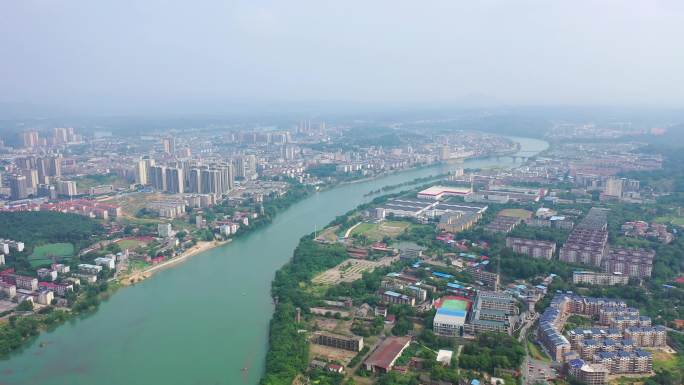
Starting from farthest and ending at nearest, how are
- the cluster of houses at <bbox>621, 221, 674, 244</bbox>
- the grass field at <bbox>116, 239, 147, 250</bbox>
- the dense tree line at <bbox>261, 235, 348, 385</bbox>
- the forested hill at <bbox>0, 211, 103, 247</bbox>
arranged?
1. the forested hill at <bbox>0, 211, 103, 247</bbox>
2. the grass field at <bbox>116, 239, 147, 250</bbox>
3. the cluster of houses at <bbox>621, 221, 674, 244</bbox>
4. the dense tree line at <bbox>261, 235, 348, 385</bbox>

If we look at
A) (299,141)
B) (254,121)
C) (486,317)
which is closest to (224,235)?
(486,317)

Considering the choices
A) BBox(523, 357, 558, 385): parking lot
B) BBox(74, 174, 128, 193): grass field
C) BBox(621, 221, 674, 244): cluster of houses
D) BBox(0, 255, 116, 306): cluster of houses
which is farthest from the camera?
BBox(74, 174, 128, 193): grass field

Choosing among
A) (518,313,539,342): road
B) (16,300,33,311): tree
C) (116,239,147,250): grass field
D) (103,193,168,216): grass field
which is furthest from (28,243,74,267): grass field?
(518,313,539,342): road

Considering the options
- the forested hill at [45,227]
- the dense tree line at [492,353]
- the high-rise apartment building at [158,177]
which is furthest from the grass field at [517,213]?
the high-rise apartment building at [158,177]

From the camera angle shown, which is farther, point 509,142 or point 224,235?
point 509,142

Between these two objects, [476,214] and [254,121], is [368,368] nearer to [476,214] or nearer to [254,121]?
[476,214]

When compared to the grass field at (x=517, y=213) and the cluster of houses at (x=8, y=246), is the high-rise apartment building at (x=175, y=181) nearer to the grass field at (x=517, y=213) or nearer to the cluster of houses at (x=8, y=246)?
the cluster of houses at (x=8, y=246)

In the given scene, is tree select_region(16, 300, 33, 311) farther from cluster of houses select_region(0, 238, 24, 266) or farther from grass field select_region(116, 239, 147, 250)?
grass field select_region(116, 239, 147, 250)
